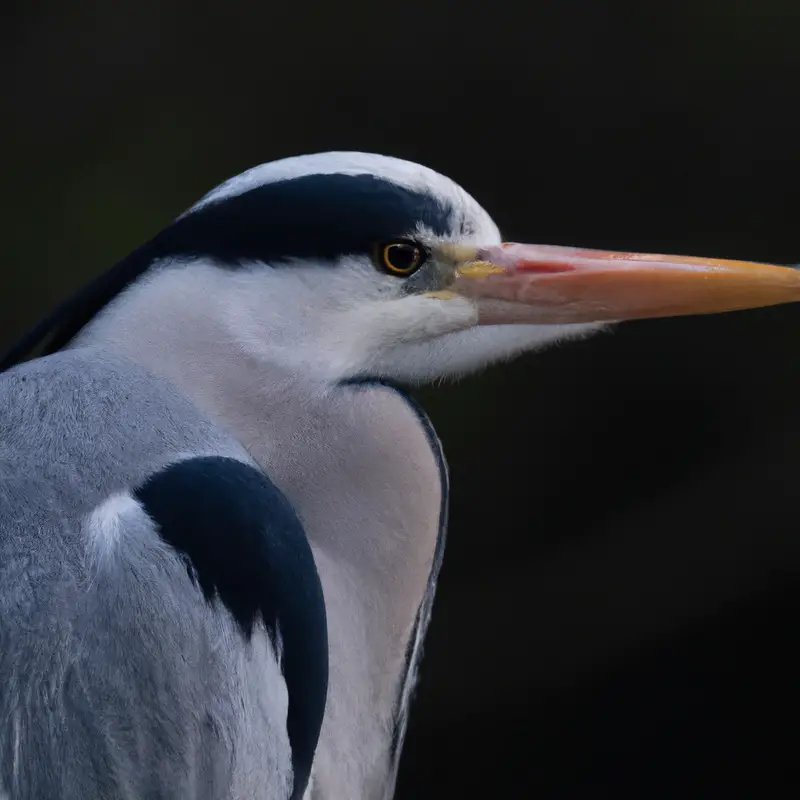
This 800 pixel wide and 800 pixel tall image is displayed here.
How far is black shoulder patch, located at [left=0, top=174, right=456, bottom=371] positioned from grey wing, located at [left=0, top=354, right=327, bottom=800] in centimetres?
13

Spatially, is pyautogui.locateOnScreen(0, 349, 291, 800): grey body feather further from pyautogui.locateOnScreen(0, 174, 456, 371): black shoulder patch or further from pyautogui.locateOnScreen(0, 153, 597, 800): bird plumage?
pyautogui.locateOnScreen(0, 174, 456, 371): black shoulder patch

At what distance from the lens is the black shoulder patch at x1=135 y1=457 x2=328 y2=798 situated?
817 millimetres

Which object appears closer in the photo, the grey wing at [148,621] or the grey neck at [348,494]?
the grey wing at [148,621]

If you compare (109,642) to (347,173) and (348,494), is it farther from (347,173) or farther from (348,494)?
(347,173)

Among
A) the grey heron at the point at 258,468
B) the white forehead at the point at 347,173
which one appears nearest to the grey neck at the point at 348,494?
the grey heron at the point at 258,468

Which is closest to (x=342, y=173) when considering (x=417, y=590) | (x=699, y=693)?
(x=417, y=590)

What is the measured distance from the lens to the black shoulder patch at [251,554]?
817mm

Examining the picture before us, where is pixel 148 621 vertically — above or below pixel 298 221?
below

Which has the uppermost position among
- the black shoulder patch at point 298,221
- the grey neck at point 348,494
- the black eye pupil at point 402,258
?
the black shoulder patch at point 298,221

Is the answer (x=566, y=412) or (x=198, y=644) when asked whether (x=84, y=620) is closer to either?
(x=198, y=644)

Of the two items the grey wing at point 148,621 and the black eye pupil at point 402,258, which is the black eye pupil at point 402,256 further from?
the grey wing at point 148,621

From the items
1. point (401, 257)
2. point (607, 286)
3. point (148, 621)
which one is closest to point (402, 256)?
point (401, 257)

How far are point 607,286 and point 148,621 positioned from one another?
1.47ft

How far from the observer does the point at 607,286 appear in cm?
100
